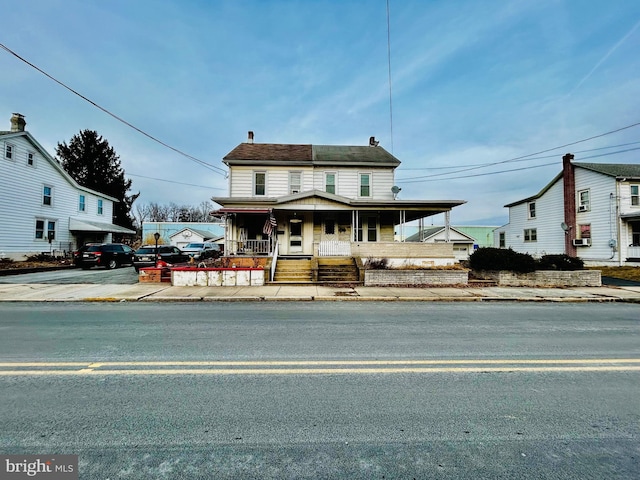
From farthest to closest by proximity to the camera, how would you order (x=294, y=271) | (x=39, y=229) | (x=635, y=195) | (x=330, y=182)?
(x=39, y=229)
(x=635, y=195)
(x=330, y=182)
(x=294, y=271)

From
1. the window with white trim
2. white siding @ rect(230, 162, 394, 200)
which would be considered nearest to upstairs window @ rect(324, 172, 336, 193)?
white siding @ rect(230, 162, 394, 200)

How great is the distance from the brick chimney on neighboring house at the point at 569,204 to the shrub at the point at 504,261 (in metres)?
14.4

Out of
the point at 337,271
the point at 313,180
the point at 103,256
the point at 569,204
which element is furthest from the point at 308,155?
the point at 569,204

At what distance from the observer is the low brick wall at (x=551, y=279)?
14258 millimetres

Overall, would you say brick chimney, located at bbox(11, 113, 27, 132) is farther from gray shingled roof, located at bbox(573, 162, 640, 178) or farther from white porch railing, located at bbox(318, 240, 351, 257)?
gray shingled roof, located at bbox(573, 162, 640, 178)

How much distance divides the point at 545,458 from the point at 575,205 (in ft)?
97.9

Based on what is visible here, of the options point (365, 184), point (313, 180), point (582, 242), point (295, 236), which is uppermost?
point (313, 180)

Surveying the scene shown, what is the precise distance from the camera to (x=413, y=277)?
46.9ft

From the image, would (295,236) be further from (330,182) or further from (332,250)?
(330,182)

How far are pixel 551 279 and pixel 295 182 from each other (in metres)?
15.0

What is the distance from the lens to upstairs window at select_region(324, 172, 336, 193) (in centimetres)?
2181

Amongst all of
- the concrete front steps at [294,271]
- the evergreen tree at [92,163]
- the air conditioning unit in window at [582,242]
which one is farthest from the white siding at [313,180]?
the evergreen tree at [92,163]

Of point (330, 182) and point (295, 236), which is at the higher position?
point (330, 182)

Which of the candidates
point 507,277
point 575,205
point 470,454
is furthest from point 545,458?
point 575,205
